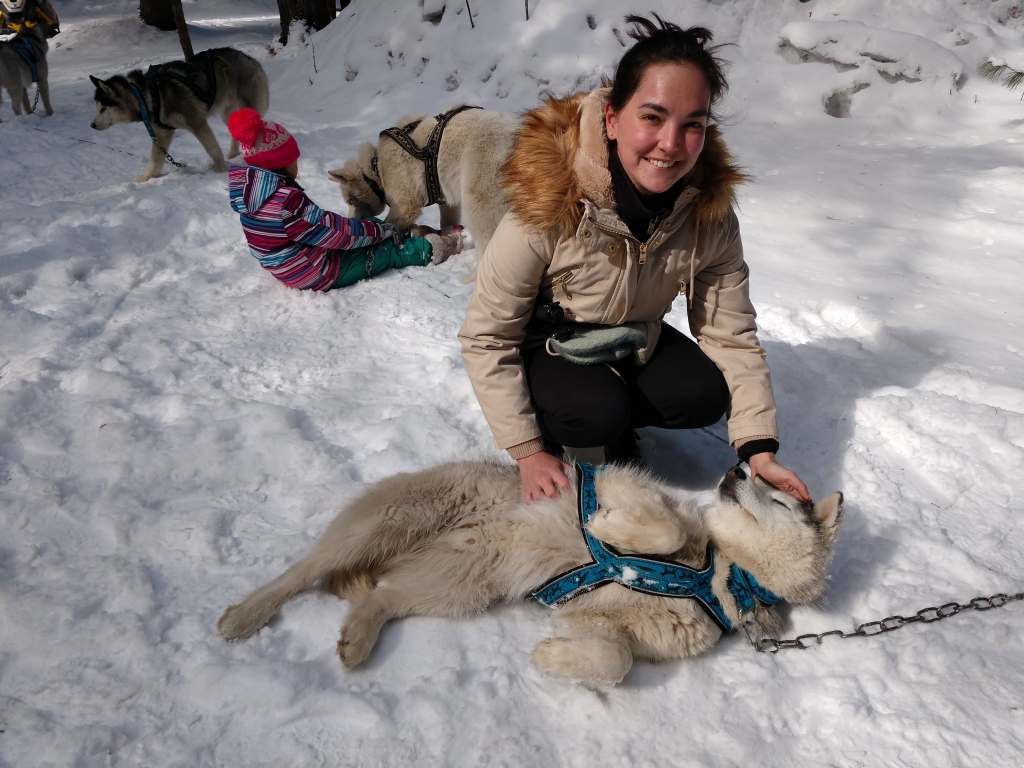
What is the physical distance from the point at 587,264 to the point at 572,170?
0.99 ft

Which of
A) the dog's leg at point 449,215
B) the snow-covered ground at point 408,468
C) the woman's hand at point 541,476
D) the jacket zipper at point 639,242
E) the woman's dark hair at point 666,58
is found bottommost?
the dog's leg at point 449,215

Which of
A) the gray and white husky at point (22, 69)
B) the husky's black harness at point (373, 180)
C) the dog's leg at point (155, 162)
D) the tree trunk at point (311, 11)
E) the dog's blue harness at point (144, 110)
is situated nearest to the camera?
the husky's black harness at point (373, 180)

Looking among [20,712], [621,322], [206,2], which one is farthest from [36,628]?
[206,2]

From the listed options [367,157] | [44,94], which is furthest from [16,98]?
[367,157]

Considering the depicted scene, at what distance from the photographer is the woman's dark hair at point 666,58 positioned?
1.78 metres

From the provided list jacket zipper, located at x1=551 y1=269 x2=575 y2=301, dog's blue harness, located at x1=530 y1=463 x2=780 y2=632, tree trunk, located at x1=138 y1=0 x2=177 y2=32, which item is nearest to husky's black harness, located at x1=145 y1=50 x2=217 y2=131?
jacket zipper, located at x1=551 y1=269 x2=575 y2=301

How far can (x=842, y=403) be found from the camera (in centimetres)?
282

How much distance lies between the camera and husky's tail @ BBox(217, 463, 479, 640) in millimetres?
1812

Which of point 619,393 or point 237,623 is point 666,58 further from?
point 237,623

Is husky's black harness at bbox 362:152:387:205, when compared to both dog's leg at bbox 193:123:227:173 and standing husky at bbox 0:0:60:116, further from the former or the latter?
standing husky at bbox 0:0:60:116

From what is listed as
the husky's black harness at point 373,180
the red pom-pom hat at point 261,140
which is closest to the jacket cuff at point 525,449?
the red pom-pom hat at point 261,140

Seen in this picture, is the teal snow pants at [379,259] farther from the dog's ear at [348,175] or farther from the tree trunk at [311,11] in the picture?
the tree trunk at [311,11]

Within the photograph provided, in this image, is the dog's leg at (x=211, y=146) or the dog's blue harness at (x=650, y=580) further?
the dog's leg at (x=211, y=146)

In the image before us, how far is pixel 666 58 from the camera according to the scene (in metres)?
1.78
